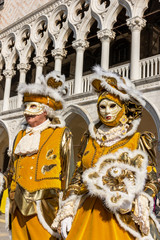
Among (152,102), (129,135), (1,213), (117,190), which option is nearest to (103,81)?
(129,135)

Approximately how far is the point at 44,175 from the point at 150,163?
90 centimetres

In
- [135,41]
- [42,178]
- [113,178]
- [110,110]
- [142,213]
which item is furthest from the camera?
[135,41]

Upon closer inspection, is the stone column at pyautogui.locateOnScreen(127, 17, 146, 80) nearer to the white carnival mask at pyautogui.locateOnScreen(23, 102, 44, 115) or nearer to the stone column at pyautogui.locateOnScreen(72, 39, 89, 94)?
the stone column at pyautogui.locateOnScreen(72, 39, 89, 94)

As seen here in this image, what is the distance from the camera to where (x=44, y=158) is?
247cm

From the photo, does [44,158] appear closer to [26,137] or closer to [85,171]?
[26,137]

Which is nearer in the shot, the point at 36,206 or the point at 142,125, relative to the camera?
the point at 36,206

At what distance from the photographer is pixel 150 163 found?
1.93 m

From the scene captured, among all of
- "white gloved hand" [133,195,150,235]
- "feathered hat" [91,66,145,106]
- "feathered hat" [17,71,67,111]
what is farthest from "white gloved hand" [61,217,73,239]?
"feathered hat" [17,71,67,111]

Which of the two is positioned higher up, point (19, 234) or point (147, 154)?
point (147, 154)

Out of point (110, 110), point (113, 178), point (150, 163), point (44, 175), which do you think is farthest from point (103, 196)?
point (44, 175)

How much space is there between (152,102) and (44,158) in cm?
539

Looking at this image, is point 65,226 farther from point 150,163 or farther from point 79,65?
point 79,65

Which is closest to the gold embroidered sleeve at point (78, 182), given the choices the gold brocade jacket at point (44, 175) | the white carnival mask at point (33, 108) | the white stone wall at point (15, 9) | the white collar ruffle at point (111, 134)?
the white collar ruffle at point (111, 134)

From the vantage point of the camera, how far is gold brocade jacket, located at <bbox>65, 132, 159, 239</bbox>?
73.0 inches
